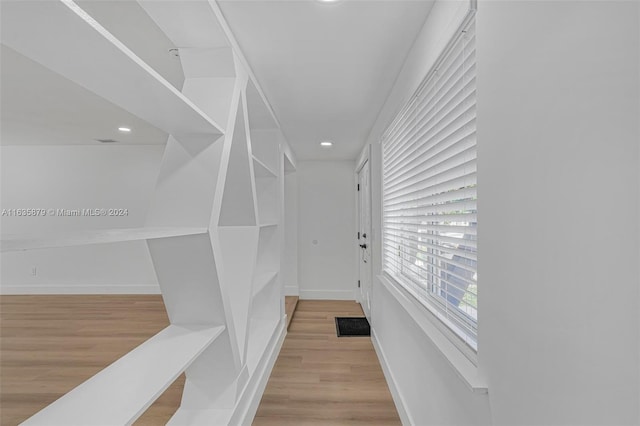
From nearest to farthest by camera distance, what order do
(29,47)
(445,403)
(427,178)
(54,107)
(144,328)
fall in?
1. (29,47)
2. (445,403)
3. (427,178)
4. (54,107)
5. (144,328)

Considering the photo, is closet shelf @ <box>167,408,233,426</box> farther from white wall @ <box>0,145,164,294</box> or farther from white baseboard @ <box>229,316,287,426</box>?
white wall @ <box>0,145,164,294</box>

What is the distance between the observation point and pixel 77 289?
199 inches

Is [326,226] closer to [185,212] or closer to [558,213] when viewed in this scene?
[185,212]

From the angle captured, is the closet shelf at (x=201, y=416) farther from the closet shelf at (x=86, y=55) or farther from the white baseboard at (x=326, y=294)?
the white baseboard at (x=326, y=294)

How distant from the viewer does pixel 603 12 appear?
0.56 meters

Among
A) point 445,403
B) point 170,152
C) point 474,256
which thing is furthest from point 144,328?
point 474,256

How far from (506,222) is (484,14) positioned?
0.65 metres

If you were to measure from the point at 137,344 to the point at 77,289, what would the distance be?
2786 millimetres

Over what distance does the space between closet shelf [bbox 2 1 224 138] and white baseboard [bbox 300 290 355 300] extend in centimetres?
434

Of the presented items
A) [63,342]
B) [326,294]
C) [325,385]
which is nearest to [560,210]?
[325,385]

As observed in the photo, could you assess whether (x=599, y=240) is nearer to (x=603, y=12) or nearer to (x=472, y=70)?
(x=603, y=12)

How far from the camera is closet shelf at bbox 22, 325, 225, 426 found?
82cm

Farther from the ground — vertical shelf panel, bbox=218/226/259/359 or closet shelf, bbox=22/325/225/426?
vertical shelf panel, bbox=218/226/259/359

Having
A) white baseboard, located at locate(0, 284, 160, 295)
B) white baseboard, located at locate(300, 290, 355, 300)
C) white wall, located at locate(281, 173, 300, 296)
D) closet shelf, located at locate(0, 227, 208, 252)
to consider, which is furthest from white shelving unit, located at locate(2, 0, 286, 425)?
white baseboard, located at locate(0, 284, 160, 295)
